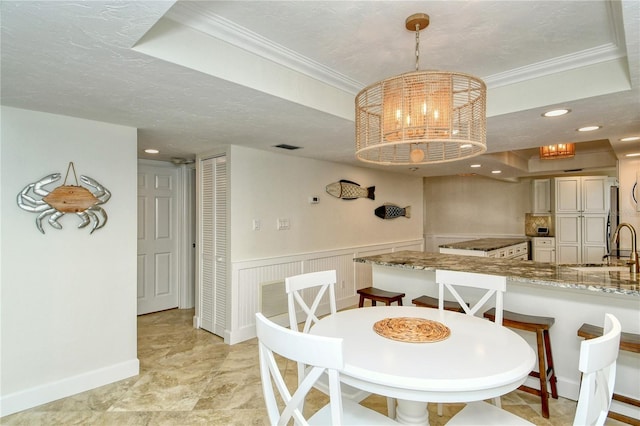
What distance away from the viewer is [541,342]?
229 centimetres

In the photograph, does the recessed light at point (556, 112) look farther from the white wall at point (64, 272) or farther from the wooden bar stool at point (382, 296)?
the white wall at point (64, 272)

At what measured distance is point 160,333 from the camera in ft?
12.9

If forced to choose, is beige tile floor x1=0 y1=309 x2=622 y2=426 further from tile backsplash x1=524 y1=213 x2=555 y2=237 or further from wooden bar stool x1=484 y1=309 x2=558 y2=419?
tile backsplash x1=524 y1=213 x2=555 y2=237

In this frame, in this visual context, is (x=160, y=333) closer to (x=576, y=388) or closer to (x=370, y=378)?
(x=370, y=378)

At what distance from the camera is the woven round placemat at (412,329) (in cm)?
170

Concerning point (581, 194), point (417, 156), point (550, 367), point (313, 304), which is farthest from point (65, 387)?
point (581, 194)

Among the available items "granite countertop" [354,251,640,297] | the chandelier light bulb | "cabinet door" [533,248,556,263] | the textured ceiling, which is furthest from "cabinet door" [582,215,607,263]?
the chandelier light bulb

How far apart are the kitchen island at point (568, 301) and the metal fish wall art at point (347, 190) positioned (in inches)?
72.0

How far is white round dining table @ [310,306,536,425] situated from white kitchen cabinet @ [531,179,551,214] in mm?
5962

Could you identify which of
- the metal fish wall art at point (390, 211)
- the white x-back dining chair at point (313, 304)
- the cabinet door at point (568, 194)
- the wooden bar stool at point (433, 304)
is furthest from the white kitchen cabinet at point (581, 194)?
the white x-back dining chair at point (313, 304)

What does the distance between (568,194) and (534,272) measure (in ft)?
15.7

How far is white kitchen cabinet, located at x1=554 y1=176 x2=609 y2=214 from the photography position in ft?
19.8

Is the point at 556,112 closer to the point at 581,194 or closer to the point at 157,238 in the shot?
the point at 157,238

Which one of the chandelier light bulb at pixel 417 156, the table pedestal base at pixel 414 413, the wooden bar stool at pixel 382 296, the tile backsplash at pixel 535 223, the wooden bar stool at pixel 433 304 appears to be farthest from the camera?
the tile backsplash at pixel 535 223
